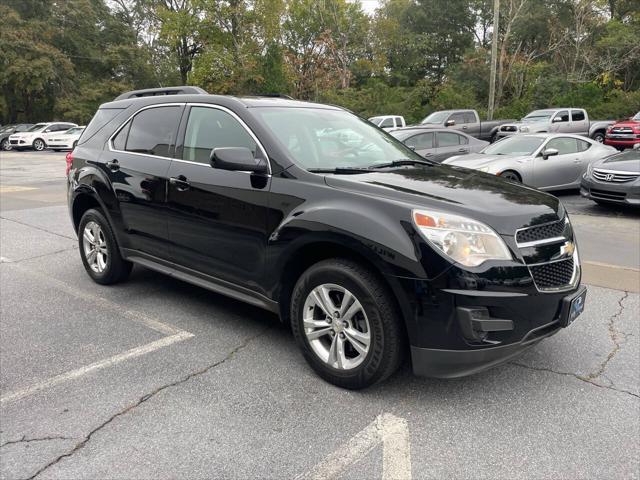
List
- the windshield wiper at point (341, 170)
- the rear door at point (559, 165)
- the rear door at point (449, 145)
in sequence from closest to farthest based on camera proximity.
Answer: the windshield wiper at point (341, 170), the rear door at point (559, 165), the rear door at point (449, 145)

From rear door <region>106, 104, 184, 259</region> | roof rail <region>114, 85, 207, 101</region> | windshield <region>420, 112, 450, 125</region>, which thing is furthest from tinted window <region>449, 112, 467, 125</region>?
rear door <region>106, 104, 184, 259</region>

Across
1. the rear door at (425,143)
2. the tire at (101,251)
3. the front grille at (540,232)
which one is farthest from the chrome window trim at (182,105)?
the rear door at (425,143)

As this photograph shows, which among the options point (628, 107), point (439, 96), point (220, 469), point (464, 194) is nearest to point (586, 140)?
point (464, 194)

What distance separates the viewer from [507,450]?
8.43 feet

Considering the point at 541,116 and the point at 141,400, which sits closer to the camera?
the point at 141,400

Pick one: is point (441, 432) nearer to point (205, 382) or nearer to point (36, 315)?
point (205, 382)

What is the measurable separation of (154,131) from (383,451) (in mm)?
3219

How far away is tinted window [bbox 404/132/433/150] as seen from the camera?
1303 centimetres

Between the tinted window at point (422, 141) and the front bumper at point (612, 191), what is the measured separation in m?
4.29

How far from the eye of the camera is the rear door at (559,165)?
10.7m

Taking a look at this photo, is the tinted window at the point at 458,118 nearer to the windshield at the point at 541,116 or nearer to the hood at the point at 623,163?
the windshield at the point at 541,116

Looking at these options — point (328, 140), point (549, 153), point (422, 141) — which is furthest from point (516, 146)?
point (328, 140)

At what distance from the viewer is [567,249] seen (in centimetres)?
314

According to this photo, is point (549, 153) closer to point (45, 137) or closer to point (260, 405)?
point (260, 405)
